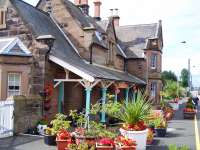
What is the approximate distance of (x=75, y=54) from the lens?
74.6 feet

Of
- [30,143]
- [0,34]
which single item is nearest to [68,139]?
[30,143]

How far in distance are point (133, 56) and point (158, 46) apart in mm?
3155

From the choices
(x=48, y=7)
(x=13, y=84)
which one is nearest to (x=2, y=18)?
(x=13, y=84)

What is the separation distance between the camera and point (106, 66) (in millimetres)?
26719

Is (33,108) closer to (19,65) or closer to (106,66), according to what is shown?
(19,65)

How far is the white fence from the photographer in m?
13.4

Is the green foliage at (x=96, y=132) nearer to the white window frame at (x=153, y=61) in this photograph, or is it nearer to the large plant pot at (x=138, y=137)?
the large plant pot at (x=138, y=137)

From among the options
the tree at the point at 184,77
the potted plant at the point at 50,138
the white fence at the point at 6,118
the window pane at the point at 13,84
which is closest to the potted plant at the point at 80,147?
the potted plant at the point at 50,138

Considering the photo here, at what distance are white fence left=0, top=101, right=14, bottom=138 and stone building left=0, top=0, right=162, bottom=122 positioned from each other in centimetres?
292

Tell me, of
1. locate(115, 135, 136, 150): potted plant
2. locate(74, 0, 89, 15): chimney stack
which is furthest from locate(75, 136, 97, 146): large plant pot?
locate(74, 0, 89, 15): chimney stack

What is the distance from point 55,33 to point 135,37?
15.9 metres

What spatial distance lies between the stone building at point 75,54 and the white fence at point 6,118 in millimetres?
2921

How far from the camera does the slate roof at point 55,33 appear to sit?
1825cm

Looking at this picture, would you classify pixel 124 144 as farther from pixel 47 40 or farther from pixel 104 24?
pixel 104 24
